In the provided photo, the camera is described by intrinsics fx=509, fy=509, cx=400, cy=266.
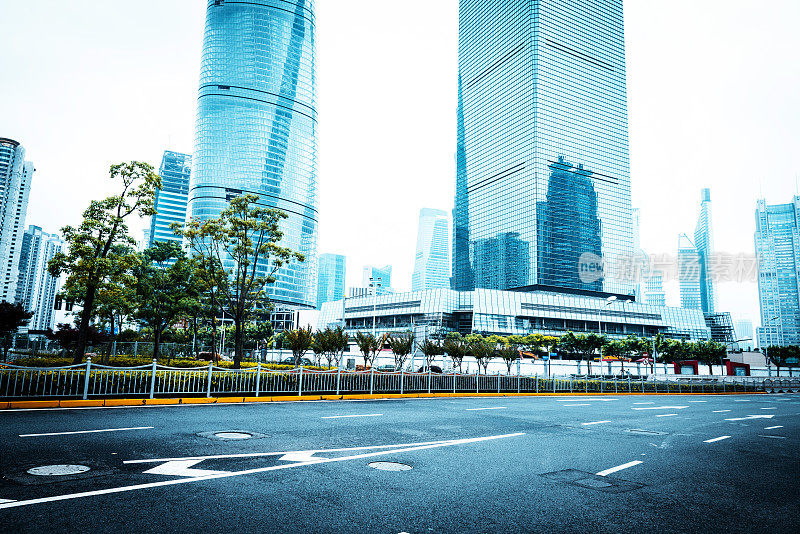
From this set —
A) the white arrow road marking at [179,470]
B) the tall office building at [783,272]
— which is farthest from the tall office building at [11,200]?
the tall office building at [783,272]

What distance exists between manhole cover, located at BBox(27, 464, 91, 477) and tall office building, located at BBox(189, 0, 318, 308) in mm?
160396

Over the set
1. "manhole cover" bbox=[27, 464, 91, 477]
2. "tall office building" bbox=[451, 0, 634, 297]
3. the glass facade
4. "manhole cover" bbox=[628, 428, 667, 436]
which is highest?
"tall office building" bbox=[451, 0, 634, 297]

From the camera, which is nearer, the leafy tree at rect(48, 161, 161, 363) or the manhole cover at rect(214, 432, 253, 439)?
the manhole cover at rect(214, 432, 253, 439)

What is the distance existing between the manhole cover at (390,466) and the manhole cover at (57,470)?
4.07 meters

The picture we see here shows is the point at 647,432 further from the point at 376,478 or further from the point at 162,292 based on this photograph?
the point at 162,292

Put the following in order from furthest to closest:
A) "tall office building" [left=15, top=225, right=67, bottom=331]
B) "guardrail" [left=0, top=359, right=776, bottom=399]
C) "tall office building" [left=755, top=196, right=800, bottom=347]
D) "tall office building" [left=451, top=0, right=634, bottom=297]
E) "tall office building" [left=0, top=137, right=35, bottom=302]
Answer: "tall office building" [left=755, top=196, right=800, bottom=347] < "tall office building" [left=15, top=225, right=67, bottom=331] < "tall office building" [left=451, top=0, right=634, bottom=297] < "tall office building" [left=0, top=137, right=35, bottom=302] < "guardrail" [left=0, top=359, right=776, bottom=399]

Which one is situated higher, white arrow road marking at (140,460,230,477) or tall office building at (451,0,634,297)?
tall office building at (451,0,634,297)

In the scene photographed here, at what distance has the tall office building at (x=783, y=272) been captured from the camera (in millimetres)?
185125

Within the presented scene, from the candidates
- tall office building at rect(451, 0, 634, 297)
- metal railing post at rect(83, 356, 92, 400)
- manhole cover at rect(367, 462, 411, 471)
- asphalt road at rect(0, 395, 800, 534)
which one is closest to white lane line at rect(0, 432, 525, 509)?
asphalt road at rect(0, 395, 800, 534)

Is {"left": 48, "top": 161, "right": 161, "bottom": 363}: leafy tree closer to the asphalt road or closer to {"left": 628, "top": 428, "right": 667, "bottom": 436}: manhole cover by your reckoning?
the asphalt road

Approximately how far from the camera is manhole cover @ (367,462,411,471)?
7.86 m

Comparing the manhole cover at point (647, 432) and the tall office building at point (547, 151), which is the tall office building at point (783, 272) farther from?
the manhole cover at point (647, 432)

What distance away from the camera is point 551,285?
153750 mm

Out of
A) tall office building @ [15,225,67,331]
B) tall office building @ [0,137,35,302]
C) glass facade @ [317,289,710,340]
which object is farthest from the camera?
tall office building @ [15,225,67,331]
